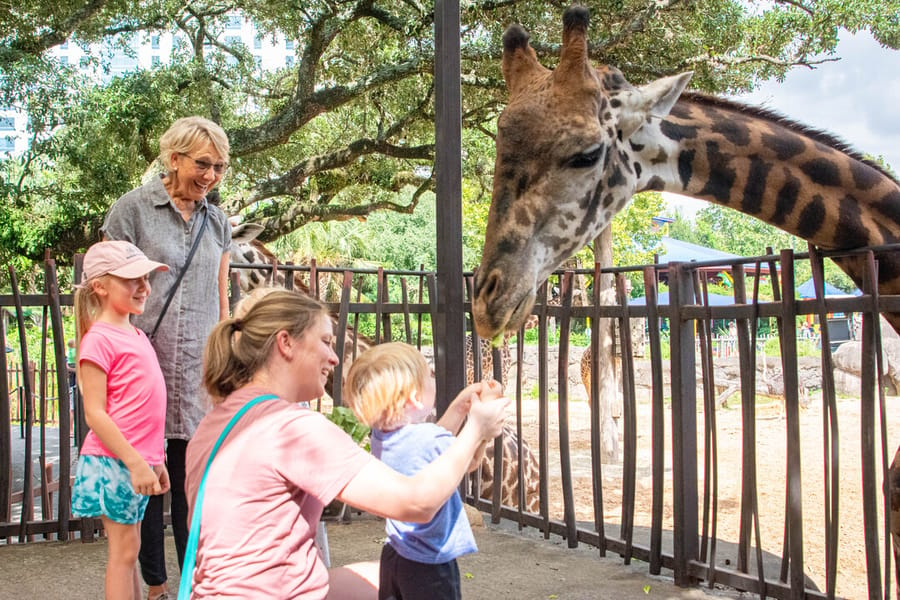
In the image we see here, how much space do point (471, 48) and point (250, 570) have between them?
11403mm

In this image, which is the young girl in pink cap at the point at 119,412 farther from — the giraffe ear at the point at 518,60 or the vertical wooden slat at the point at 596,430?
the vertical wooden slat at the point at 596,430

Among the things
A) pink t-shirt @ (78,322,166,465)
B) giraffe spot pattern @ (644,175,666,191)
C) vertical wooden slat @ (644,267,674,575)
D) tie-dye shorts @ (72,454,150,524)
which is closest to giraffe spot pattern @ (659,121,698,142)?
giraffe spot pattern @ (644,175,666,191)

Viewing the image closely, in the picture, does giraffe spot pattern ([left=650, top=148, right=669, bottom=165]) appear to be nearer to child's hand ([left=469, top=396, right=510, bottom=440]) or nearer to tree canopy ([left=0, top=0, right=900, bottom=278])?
child's hand ([left=469, top=396, right=510, bottom=440])

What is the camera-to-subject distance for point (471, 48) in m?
12.5

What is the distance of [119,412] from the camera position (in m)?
3.12

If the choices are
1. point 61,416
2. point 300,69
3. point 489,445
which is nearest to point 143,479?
point 61,416

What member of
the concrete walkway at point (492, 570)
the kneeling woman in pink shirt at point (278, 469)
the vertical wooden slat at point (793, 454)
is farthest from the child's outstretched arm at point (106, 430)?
the vertical wooden slat at point (793, 454)

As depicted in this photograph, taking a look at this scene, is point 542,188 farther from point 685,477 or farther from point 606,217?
point 685,477

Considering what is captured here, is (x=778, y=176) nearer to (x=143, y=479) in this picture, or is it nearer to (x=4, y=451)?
(x=143, y=479)

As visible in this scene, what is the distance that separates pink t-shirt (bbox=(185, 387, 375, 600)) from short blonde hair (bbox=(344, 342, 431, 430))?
0.46 meters

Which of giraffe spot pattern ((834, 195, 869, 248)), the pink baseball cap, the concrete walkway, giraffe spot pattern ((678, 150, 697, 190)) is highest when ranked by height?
giraffe spot pattern ((678, 150, 697, 190))

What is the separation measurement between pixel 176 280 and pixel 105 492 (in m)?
0.93

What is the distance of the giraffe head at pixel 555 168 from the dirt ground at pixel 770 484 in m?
2.28

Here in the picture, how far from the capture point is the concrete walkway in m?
4.42
